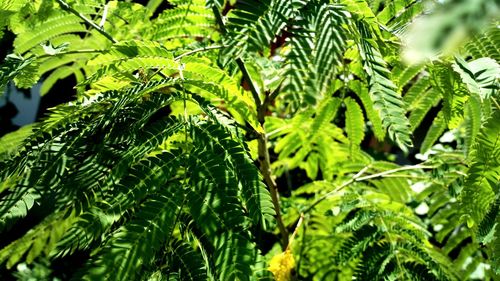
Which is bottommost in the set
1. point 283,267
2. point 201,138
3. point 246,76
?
point 283,267

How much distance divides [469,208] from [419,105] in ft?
1.76

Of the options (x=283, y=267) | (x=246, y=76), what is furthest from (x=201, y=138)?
(x=283, y=267)

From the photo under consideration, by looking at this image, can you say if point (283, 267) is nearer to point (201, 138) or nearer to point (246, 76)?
point (246, 76)

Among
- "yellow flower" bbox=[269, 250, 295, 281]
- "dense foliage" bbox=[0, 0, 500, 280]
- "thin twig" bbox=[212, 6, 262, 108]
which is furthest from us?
"yellow flower" bbox=[269, 250, 295, 281]

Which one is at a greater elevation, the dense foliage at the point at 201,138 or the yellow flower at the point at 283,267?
the dense foliage at the point at 201,138

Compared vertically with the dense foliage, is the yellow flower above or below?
below

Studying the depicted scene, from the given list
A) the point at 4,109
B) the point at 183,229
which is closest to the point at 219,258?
the point at 183,229

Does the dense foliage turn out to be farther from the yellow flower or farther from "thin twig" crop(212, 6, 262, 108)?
the yellow flower

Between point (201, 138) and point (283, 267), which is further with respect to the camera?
point (283, 267)

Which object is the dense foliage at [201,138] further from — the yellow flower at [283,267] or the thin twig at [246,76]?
the yellow flower at [283,267]

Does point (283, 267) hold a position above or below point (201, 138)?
below

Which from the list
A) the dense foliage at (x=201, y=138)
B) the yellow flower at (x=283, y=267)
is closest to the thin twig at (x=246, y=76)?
the dense foliage at (x=201, y=138)

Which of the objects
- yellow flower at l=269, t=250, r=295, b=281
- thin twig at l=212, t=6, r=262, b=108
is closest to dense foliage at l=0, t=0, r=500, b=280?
thin twig at l=212, t=6, r=262, b=108

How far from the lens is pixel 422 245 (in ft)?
5.72
